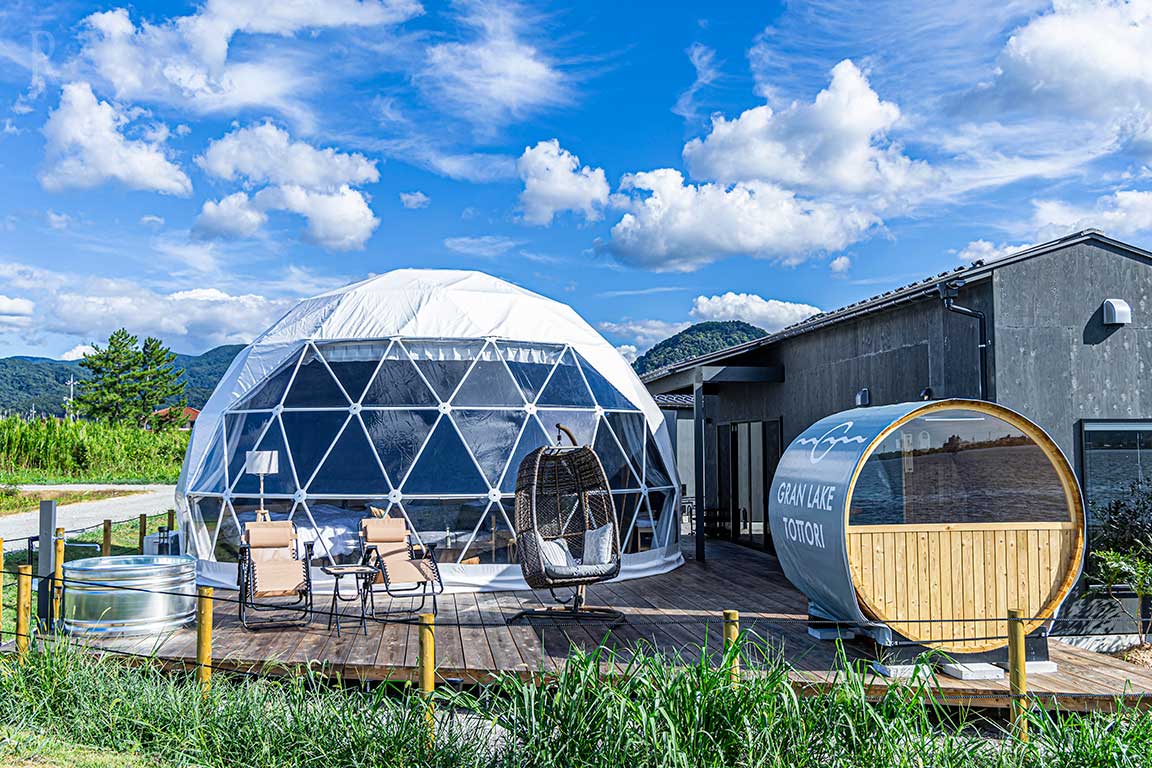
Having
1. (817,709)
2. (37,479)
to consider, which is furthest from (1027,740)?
(37,479)

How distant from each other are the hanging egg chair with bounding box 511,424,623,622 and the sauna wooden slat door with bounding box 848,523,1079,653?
2.37m

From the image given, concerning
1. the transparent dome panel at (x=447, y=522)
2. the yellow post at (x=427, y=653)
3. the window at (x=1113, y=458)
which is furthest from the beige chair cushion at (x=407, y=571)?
the window at (x=1113, y=458)

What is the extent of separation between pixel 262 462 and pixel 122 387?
43698mm

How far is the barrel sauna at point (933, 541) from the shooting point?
654cm

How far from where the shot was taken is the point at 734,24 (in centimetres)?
1025

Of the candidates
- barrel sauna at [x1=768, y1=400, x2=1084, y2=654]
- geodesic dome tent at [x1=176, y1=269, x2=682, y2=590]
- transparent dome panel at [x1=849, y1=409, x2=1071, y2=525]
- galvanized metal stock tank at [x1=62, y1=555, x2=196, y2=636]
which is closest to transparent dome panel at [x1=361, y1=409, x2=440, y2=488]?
→ geodesic dome tent at [x1=176, y1=269, x2=682, y2=590]

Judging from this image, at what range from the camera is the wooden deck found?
6.19 meters

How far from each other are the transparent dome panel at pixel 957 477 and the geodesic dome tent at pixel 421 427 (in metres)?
Result: 3.77

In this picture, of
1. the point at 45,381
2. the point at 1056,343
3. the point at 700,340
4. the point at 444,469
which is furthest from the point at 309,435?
the point at 45,381

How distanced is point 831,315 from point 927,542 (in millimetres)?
4567

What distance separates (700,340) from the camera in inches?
2506

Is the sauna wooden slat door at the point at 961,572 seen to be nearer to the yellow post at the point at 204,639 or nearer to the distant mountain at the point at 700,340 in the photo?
the yellow post at the point at 204,639

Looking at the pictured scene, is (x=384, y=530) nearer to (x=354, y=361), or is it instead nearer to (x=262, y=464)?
(x=262, y=464)

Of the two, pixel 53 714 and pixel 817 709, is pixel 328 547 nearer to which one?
pixel 53 714
